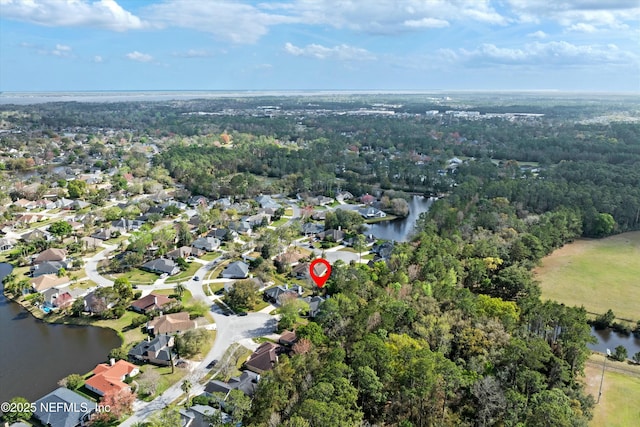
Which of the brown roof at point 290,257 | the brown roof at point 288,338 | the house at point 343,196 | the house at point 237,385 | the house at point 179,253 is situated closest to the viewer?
the house at point 237,385

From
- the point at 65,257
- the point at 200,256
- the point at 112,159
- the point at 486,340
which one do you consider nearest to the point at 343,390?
the point at 486,340

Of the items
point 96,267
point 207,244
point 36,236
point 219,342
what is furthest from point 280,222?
point 219,342

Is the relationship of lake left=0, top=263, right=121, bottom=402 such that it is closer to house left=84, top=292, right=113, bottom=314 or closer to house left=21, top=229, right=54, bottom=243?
house left=84, top=292, right=113, bottom=314

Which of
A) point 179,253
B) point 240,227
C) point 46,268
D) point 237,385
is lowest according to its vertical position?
point 237,385

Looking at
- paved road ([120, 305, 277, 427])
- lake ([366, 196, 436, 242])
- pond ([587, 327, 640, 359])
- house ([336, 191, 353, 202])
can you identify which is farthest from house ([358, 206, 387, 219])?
pond ([587, 327, 640, 359])

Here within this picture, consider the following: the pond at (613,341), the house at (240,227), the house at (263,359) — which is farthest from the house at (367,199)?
the house at (263,359)

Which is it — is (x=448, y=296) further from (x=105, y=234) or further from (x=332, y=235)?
(x=105, y=234)

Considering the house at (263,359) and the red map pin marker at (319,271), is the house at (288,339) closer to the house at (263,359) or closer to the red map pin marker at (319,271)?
the house at (263,359)
